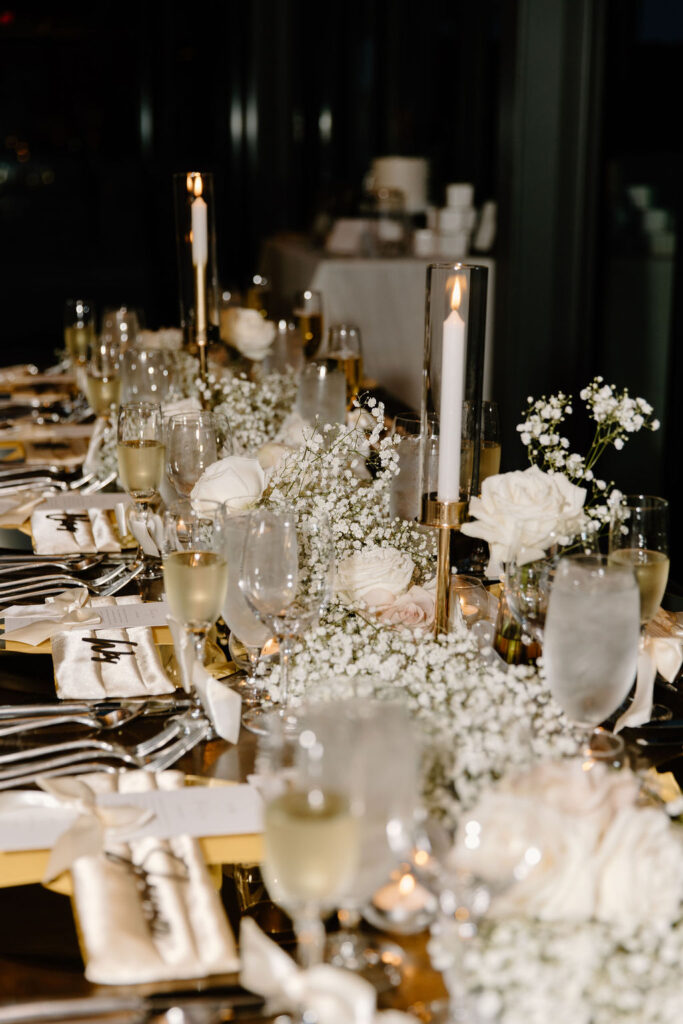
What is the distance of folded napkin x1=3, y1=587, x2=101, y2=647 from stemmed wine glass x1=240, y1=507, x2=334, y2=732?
1.16ft

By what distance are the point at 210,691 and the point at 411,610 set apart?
12.8 inches

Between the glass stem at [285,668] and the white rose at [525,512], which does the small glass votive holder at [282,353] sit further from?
the glass stem at [285,668]

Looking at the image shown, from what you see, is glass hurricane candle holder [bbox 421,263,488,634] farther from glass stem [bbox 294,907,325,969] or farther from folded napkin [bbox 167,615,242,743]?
glass stem [bbox 294,907,325,969]

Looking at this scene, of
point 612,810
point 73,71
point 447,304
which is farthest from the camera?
point 73,71

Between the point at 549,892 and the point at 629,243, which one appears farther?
the point at 629,243

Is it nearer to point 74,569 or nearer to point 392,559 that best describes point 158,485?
point 74,569

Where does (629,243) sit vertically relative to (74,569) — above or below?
above

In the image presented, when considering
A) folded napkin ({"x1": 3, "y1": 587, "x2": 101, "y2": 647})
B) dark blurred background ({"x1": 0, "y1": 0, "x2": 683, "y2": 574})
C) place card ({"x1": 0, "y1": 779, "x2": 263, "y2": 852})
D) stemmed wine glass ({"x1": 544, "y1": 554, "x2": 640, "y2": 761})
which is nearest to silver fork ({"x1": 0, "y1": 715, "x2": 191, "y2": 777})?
place card ({"x1": 0, "y1": 779, "x2": 263, "y2": 852})

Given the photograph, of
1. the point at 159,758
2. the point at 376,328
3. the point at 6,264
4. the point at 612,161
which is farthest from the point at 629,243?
the point at 6,264

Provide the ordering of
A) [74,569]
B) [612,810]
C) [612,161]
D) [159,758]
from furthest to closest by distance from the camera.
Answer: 1. [612,161]
2. [74,569]
3. [159,758]
4. [612,810]

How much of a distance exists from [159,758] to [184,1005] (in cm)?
33

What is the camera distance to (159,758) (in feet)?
3.75

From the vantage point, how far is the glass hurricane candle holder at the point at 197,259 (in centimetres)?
221

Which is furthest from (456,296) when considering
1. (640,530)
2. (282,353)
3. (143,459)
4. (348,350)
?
(282,353)
